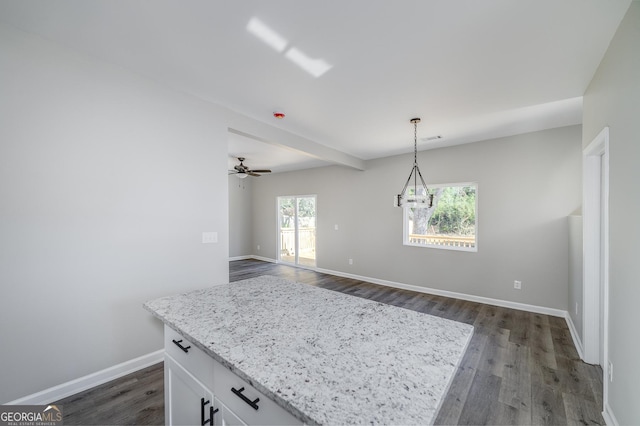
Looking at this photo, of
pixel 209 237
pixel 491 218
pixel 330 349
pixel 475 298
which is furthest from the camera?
pixel 475 298

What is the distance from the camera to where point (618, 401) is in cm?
160

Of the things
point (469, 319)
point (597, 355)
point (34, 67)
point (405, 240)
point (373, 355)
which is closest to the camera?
point (373, 355)

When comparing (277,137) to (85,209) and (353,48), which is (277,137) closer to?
(353,48)

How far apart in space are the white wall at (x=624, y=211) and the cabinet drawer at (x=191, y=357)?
2.19 m

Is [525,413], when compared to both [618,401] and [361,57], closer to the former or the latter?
[618,401]

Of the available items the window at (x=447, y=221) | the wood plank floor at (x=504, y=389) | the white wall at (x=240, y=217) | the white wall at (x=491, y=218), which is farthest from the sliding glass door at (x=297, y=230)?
the wood plank floor at (x=504, y=389)

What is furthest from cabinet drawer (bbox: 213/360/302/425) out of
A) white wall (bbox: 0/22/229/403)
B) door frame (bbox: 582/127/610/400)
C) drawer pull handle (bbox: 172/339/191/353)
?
door frame (bbox: 582/127/610/400)

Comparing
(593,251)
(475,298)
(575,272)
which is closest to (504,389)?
(593,251)

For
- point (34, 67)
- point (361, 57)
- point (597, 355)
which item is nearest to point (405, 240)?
point (597, 355)

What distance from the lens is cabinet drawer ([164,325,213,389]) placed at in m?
1.10

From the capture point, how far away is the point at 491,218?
13.2 ft

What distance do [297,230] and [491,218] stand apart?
4540 millimetres

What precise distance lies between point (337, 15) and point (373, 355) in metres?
1.87

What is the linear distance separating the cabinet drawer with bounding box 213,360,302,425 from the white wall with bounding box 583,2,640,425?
190cm
